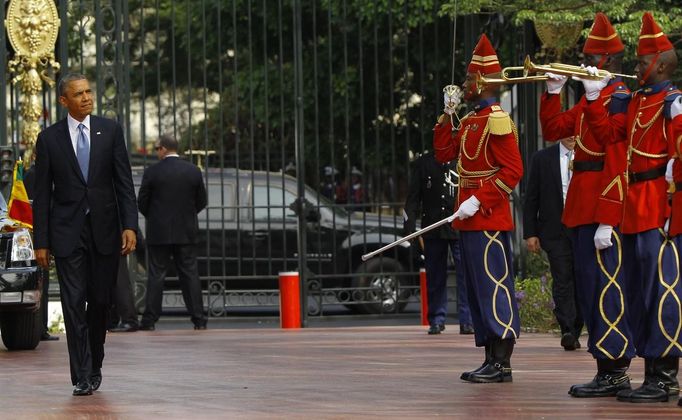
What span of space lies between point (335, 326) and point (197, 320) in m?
1.49

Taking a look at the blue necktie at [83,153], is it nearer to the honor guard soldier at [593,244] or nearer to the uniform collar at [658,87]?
the honor guard soldier at [593,244]

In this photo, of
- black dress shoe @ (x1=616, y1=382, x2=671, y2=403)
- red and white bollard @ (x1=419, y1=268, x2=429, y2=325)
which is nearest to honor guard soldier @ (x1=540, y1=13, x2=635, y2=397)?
black dress shoe @ (x1=616, y1=382, x2=671, y2=403)

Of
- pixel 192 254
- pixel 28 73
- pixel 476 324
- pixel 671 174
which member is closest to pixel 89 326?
pixel 476 324

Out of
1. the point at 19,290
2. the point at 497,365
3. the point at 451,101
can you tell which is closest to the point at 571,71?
the point at 451,101

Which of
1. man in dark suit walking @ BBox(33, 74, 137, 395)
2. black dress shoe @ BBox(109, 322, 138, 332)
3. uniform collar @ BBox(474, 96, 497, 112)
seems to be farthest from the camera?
black dress shoe @ BBox(109, 322, 138, 332)

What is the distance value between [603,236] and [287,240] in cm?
916

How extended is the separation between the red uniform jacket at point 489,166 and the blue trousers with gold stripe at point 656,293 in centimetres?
122

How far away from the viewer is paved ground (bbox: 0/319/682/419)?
8.47 metres

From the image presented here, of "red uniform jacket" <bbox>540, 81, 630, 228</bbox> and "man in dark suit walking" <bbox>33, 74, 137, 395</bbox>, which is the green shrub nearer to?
"red uniform jacket" <bbox>540, 81, 630, 228</bbox>

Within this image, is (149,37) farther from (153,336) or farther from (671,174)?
(671,174)

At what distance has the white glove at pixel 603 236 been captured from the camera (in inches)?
346

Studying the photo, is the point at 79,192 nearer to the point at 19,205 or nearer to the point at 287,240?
the point at 19,205

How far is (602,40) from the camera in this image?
8.91 m

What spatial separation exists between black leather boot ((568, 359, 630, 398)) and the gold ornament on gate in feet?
28.8
